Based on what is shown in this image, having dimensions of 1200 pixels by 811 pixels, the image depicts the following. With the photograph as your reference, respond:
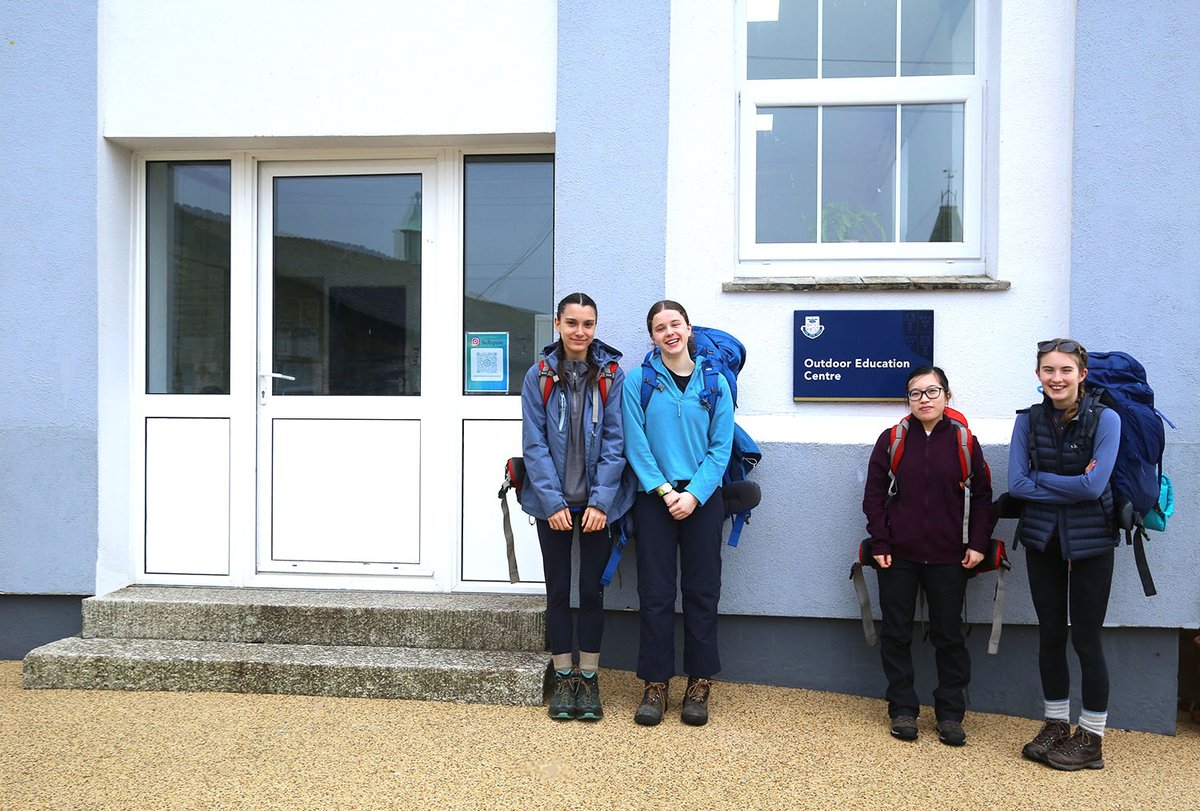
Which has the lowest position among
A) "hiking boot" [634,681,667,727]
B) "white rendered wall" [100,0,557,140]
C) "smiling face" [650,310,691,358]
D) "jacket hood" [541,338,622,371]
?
"hiking boot" [634,681,667,727]

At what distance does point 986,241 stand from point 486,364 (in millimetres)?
2733

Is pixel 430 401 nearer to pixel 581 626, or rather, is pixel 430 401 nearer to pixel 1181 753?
pixel 581 626

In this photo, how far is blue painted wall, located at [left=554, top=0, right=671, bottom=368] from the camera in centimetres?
434

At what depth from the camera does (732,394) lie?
12.9 ft

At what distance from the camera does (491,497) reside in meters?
4.75

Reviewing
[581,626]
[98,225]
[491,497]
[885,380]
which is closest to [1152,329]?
[885,380]

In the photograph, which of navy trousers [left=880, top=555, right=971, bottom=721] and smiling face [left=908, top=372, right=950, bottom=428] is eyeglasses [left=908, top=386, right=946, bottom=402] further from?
navy trousers [left=880, top=555, right=971, bottom=721]

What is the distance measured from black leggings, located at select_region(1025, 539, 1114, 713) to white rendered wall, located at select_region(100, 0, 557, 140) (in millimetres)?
3185

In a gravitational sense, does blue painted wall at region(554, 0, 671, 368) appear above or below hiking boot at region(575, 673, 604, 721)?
above

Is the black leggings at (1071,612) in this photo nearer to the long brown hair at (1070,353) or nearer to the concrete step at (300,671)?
the long brown hair at (1070,353)

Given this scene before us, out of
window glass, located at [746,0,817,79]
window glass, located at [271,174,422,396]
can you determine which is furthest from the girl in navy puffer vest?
window glass, located at [271,174,422,396]

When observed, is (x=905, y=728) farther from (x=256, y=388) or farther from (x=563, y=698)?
(x=256, y=388)

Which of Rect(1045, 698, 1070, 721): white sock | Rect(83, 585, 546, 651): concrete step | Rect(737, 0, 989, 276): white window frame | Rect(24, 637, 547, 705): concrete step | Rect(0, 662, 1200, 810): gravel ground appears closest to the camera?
Rect(0, 662, 1200, 810): gravel ground

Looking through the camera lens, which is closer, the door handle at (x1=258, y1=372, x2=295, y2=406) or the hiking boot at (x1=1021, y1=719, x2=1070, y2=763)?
the hiking boot at (x1=1021, y1=719, x2=1070, y2=763)
